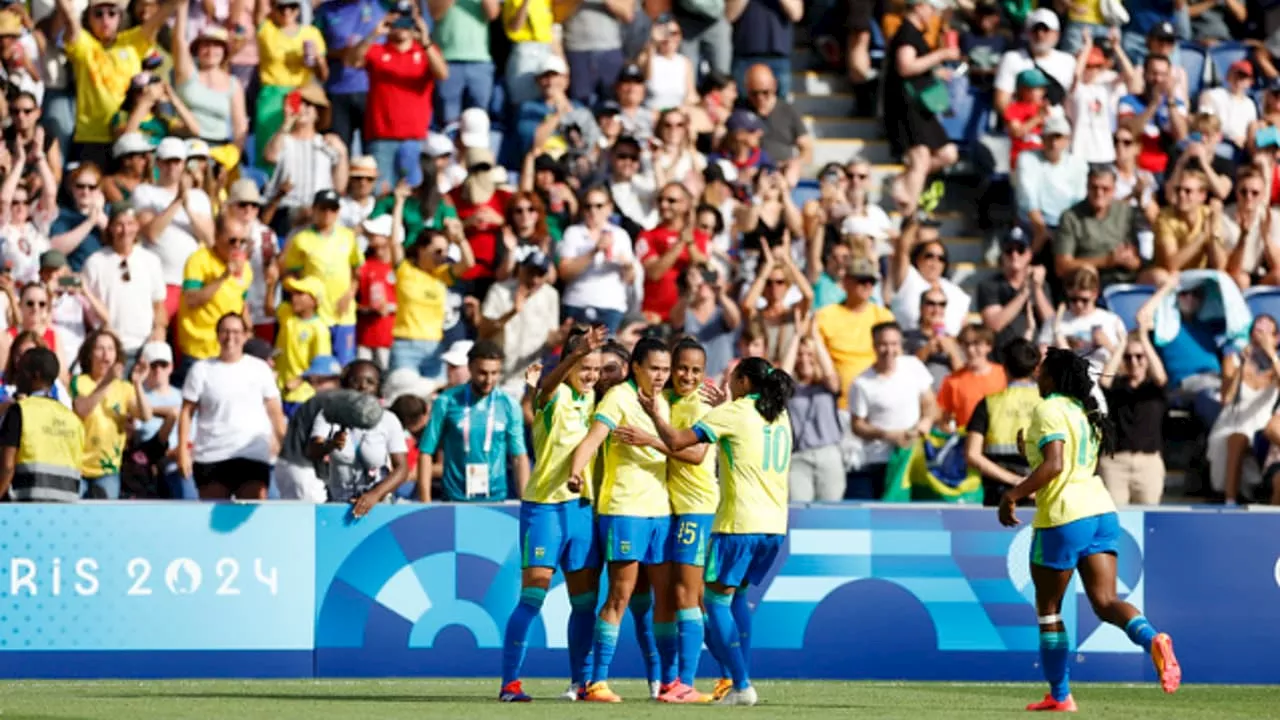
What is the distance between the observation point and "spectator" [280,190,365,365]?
19.2 meters

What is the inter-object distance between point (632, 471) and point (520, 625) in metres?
1.04

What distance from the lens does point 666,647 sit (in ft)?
45.0

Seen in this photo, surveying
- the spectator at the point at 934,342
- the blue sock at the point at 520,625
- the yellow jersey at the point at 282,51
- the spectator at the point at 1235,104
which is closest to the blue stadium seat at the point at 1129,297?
the spectator at the point at 934,342

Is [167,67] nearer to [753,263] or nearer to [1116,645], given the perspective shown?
[753,263]

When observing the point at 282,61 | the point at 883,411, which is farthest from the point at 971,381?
the point at 282,61

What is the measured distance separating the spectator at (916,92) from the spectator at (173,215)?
6682 millimetres

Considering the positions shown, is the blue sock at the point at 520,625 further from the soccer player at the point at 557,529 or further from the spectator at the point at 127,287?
the spectator at the point at 127,287

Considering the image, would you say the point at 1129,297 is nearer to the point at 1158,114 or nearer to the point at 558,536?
the point at 1158,114

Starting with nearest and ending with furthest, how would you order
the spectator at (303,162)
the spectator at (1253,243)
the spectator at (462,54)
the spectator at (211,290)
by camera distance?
1. the spectator at (211,290)
2. the spectator at (303,162)
3. the spectator at (1253,243)
4. the spectator at (462,54)

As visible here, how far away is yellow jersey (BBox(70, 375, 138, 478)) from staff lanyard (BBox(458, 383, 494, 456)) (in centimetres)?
286

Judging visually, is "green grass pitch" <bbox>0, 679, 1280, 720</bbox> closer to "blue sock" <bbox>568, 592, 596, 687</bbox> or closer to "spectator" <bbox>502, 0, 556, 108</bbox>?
"blue sock" <bbox>568, 592, 596, 687</bbox>

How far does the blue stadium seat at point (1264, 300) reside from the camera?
20734 mm

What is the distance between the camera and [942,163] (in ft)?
74.9

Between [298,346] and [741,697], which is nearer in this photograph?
[741,697]
